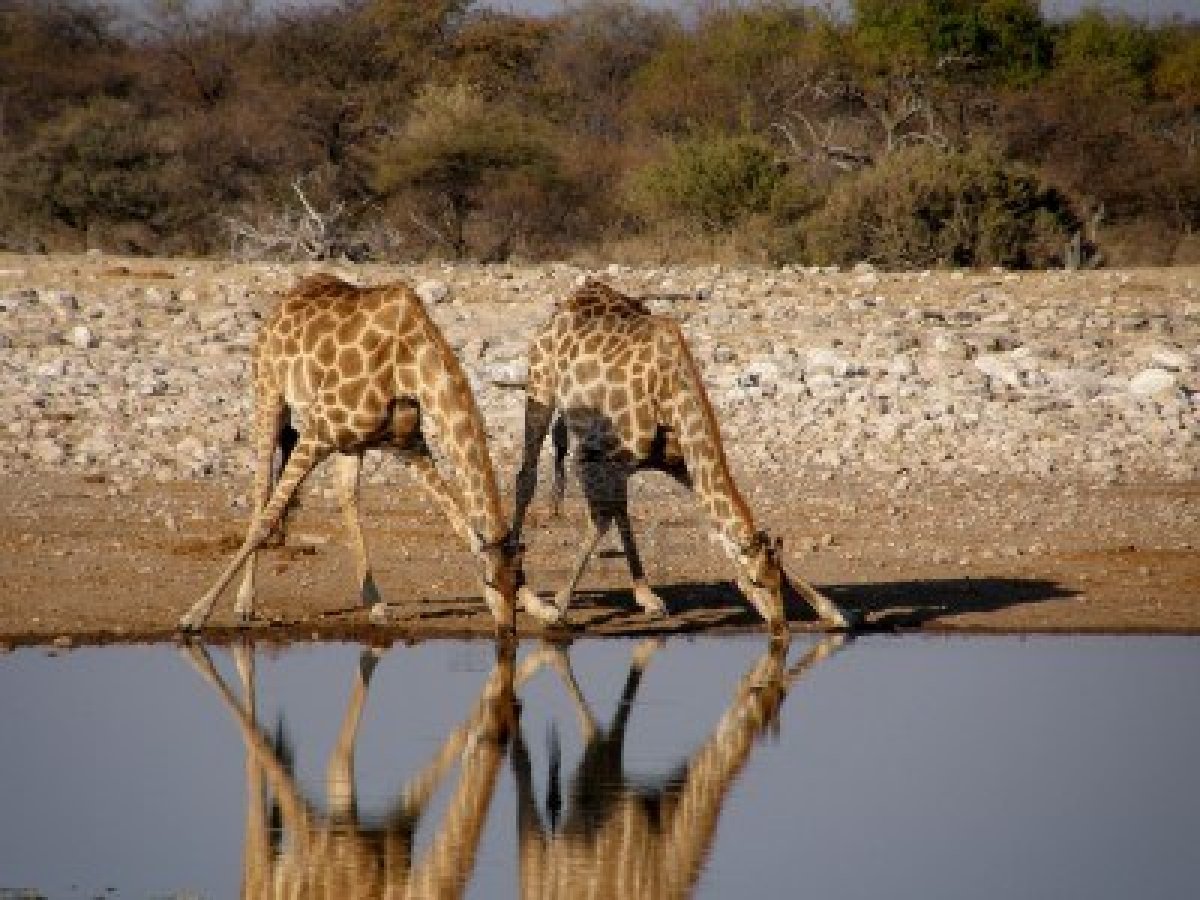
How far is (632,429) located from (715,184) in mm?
17250

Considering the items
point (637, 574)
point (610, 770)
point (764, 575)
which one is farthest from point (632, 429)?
point (610, 770)

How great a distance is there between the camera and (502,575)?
442 inches

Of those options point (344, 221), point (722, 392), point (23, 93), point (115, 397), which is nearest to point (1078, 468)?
point (722, 392)

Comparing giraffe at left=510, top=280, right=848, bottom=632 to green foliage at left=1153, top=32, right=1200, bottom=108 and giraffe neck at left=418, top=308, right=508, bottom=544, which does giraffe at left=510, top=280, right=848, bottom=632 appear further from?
green foliage at left=1153, top=32, right=1200, bottom=108

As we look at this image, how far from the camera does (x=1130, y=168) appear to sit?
34812 mm

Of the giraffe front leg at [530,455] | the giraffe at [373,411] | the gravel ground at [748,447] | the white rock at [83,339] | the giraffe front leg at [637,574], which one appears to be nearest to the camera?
the giraffe at [373,411]

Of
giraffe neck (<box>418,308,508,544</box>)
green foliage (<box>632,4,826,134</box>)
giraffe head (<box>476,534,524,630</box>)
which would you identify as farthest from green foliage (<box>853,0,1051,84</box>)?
giraffe head (<box>476,534,524,630</box>)

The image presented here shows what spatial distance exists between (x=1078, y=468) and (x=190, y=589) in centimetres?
643

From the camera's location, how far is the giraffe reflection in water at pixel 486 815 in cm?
790

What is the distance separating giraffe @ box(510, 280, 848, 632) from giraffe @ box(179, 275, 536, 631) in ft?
1.50

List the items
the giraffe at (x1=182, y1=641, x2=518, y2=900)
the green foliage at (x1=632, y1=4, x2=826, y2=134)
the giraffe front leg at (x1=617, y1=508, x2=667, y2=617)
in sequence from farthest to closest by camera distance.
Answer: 1. the green foliage at (x1=632, y1=4, x2=826, y2=134)
2. the giraffe front leg at (x1=617, y1=508, x2=667, y2=617)
3. the giraffe at (x1=182, y1=641, x2=518, y2=900)

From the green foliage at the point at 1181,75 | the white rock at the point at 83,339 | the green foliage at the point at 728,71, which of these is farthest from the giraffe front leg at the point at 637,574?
the green foliage at the point at 1181,75

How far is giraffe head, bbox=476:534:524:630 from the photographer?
36.8 feet

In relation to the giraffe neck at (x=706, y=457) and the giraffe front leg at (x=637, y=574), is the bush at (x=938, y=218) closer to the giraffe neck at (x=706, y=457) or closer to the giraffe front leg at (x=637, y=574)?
the giraffe front leg at (x=637, y=574)
